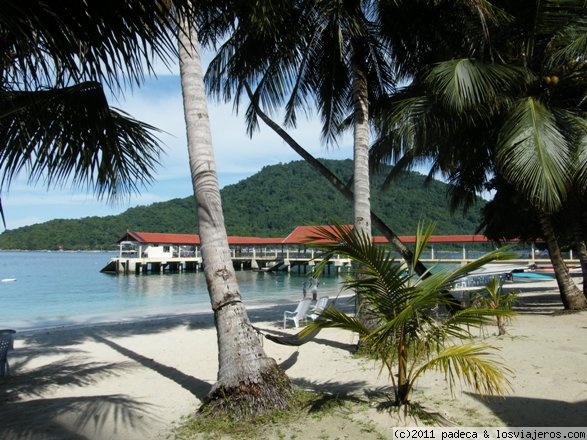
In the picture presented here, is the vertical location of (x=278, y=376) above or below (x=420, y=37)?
below

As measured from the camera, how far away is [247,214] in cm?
8269

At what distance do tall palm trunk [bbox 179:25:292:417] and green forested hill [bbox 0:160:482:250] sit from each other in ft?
169

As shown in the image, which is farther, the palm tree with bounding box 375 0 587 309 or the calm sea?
the calm sea

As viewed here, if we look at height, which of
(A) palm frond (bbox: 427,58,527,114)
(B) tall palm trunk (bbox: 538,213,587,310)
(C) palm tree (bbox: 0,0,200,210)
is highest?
(A) palm frond (bbox: 427,58,527,114)

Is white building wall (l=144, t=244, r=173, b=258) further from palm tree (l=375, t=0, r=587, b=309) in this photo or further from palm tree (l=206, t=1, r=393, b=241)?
palm tree (l=375, t=0, r=587, b=309)

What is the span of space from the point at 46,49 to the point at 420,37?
7984 millimetres

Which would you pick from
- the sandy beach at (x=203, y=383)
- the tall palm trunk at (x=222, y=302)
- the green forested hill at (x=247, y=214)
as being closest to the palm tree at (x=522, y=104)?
the sandy beach at (x=203, y=383)

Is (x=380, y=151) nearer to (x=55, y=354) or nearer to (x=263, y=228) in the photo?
(x=55, y=354)

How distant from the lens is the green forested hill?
246 feet

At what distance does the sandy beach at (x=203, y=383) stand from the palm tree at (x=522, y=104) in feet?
8.70

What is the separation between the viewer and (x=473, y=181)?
544 inches

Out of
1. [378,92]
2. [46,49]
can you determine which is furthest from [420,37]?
[46,49]

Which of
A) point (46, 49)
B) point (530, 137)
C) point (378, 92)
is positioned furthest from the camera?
point (378, 92)

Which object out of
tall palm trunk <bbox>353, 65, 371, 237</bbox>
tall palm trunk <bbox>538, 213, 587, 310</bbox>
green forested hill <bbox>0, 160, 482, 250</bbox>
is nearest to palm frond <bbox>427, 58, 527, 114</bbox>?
tall palm trunk <bbox>353, 65, 371, 237</bbox>
